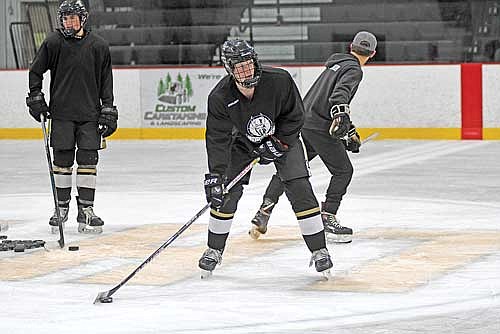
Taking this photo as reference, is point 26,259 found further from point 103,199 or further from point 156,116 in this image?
point 156,116

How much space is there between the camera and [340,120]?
7262 mm

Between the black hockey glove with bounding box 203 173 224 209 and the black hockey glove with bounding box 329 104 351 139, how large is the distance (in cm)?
Answer: 126

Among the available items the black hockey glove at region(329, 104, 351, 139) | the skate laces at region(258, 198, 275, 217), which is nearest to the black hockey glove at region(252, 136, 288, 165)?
the black hockey glove at region(329, 104, 351, 139)

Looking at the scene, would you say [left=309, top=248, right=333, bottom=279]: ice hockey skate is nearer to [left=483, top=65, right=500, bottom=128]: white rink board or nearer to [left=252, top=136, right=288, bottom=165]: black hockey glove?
[left=252, top=136, right=288, bottom=165]: black hockey glove

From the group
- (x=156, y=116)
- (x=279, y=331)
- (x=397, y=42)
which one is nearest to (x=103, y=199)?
(x=279, y=331)

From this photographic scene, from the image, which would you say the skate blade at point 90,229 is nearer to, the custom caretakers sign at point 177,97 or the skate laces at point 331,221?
the skate laces at point 331,221

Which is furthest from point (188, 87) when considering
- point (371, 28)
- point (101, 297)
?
point (101, 297)

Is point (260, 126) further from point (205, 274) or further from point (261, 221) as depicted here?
point (261, 221)

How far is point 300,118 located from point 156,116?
10288 mm

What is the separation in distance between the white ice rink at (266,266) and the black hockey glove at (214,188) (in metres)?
0.43

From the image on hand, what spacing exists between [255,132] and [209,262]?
726 millimetres

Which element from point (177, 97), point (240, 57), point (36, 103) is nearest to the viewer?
point (240, 57)

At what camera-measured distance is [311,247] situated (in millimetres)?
6375

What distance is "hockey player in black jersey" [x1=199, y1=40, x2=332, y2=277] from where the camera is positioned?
20.1ft
